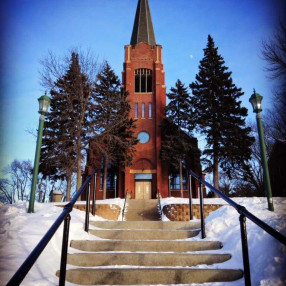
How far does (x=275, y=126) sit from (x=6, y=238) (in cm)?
2424

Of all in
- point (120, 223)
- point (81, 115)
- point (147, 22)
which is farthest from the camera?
point (147, 22)

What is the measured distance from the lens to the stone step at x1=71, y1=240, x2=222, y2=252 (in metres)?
3.93

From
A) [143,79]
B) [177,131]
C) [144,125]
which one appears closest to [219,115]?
[177,131]

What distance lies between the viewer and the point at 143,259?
3.52m

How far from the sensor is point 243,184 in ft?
107

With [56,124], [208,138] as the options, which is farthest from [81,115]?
[208,138]

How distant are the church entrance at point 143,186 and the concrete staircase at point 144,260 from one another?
21754 mm

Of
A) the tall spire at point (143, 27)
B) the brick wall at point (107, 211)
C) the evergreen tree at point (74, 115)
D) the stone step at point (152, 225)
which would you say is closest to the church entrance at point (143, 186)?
the evergreen tree at point (74, 115)

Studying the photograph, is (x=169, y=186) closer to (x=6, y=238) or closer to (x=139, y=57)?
(x=139, y=57)

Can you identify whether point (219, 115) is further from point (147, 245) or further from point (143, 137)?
point (147, 245)

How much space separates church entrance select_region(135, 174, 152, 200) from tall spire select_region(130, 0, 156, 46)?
19320 mm

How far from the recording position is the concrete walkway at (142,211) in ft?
49.8

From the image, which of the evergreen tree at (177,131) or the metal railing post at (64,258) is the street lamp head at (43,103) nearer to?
the metal railing post at (64,258)

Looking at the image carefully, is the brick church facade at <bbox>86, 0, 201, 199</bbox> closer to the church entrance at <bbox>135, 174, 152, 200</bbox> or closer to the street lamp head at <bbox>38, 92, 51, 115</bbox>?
the church entrance at <bbox>135, 174, 152, 200</bbox>
